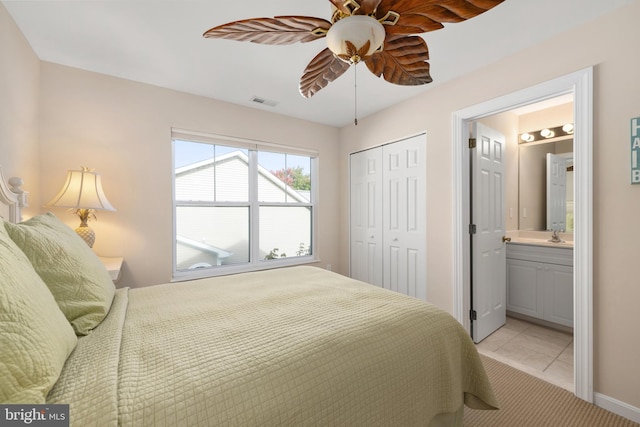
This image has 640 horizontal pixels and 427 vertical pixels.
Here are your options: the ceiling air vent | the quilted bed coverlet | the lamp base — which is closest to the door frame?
the quilted bed coverlet

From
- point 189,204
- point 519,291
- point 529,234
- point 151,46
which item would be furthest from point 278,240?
point 529,234

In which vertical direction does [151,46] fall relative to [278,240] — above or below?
above

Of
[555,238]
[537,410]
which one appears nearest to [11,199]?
[537,410]

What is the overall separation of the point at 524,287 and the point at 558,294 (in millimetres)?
314

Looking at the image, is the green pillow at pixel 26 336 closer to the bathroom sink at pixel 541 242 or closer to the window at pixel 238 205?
the window at pixel 238 205

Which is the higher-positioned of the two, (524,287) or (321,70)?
(321,70)

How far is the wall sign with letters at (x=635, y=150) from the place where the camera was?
1.59 metres

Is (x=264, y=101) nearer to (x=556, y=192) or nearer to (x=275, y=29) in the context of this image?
(x=275, y=29)

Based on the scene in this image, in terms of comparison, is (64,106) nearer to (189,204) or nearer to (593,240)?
(189,204)

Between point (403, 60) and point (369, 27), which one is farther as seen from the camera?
point (403, 60)

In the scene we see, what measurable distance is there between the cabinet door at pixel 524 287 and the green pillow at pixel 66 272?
12.4ft

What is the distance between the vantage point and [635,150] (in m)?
1.59

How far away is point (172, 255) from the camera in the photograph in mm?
2758

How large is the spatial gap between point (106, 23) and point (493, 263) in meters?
3.80
